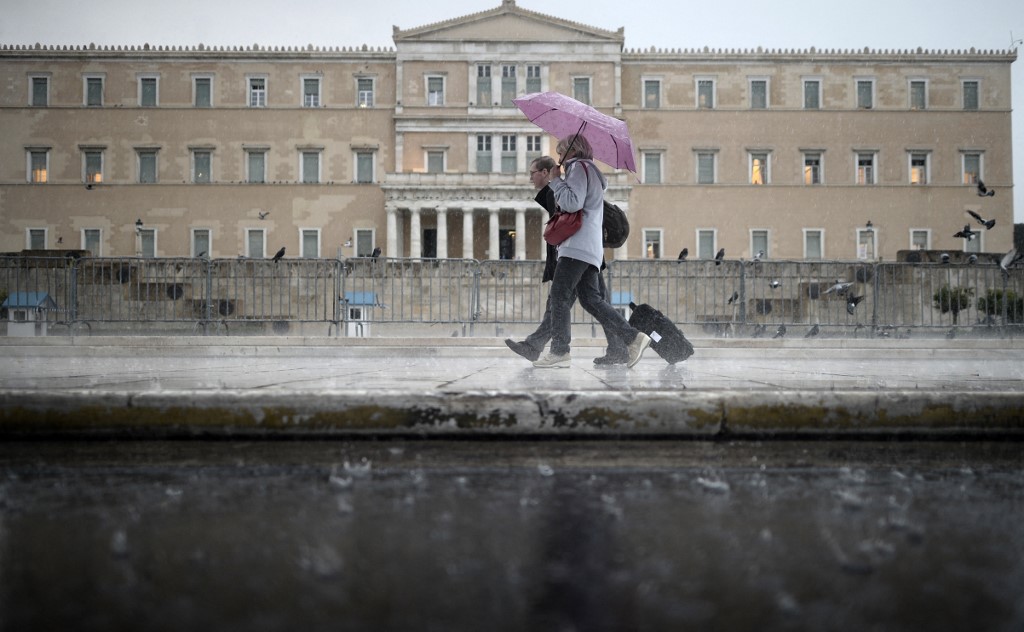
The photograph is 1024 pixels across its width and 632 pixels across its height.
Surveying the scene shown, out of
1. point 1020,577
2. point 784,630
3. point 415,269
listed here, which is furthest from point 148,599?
point 415,269

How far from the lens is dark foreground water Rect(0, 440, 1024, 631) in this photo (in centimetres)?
136

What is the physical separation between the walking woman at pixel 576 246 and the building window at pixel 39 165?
40.9 meters

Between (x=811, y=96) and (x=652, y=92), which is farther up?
(x=652, y=92)

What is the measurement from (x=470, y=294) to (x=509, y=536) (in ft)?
35.3

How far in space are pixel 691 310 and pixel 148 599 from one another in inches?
475

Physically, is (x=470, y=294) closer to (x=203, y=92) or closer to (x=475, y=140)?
(x=475, y=140)

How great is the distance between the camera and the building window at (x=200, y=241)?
1505 inches

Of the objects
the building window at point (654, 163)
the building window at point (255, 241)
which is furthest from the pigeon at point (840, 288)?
the building window at point (255, 241)

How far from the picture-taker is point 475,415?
2.92 meters

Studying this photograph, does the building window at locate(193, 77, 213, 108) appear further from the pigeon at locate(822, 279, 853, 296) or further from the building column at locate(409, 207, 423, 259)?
the pigeon at locate(822, 279, 853, 296)

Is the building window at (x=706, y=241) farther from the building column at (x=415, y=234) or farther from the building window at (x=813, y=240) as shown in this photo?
the building column at (x=415, y=234)

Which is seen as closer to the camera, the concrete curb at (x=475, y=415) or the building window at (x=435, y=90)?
the concrete curb at (x=475, y=415)

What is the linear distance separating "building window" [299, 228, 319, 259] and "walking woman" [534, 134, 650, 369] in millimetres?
34058

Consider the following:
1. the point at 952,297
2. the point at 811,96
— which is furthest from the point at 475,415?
the point at 811,96
